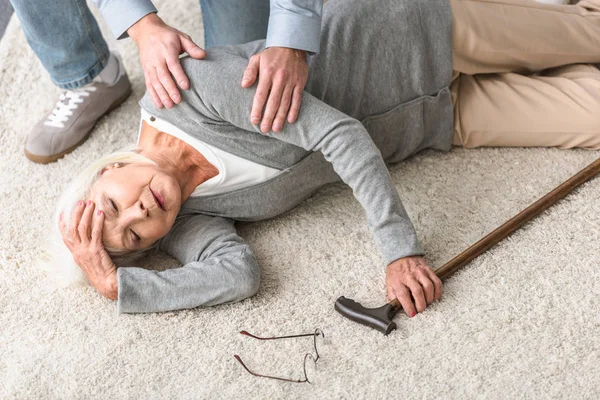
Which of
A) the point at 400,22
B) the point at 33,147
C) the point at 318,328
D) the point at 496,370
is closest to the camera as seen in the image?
the point at 496,370

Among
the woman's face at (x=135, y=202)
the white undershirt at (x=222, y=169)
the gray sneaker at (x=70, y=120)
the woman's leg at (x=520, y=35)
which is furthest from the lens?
the gray sneaker at (x=70, y=120)

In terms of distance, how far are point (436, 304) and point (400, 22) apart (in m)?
0.62

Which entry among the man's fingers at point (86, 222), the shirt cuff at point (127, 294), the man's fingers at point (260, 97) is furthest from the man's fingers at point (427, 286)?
the man's fingers at point (86, 222)

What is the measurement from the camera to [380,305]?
1.45 metres

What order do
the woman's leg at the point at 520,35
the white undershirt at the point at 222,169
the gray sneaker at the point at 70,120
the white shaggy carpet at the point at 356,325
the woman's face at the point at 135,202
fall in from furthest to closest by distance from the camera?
the gray sneaker at the point at 70,120 < the woman's leg at the point at 520,35 < the white undershirt at the point at 222,169 < the woman's face at the point at 135,202 < the white shaggy carpet at the point at 356,325

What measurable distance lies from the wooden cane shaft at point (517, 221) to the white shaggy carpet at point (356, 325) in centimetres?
2

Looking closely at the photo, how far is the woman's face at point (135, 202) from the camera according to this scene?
4.67ft

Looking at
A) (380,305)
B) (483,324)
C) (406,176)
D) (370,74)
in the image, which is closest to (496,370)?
(483,324)

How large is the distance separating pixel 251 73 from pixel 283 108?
91 millimetres

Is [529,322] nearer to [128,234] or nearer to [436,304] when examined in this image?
[436,304]

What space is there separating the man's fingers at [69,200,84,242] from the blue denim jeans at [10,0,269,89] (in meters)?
0.54

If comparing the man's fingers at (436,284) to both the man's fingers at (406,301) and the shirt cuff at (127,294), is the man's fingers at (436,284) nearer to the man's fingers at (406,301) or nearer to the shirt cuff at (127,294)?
the man's fingers at (406,301)

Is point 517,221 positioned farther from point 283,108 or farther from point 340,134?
point 283,108

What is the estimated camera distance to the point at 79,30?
1.78 meters
